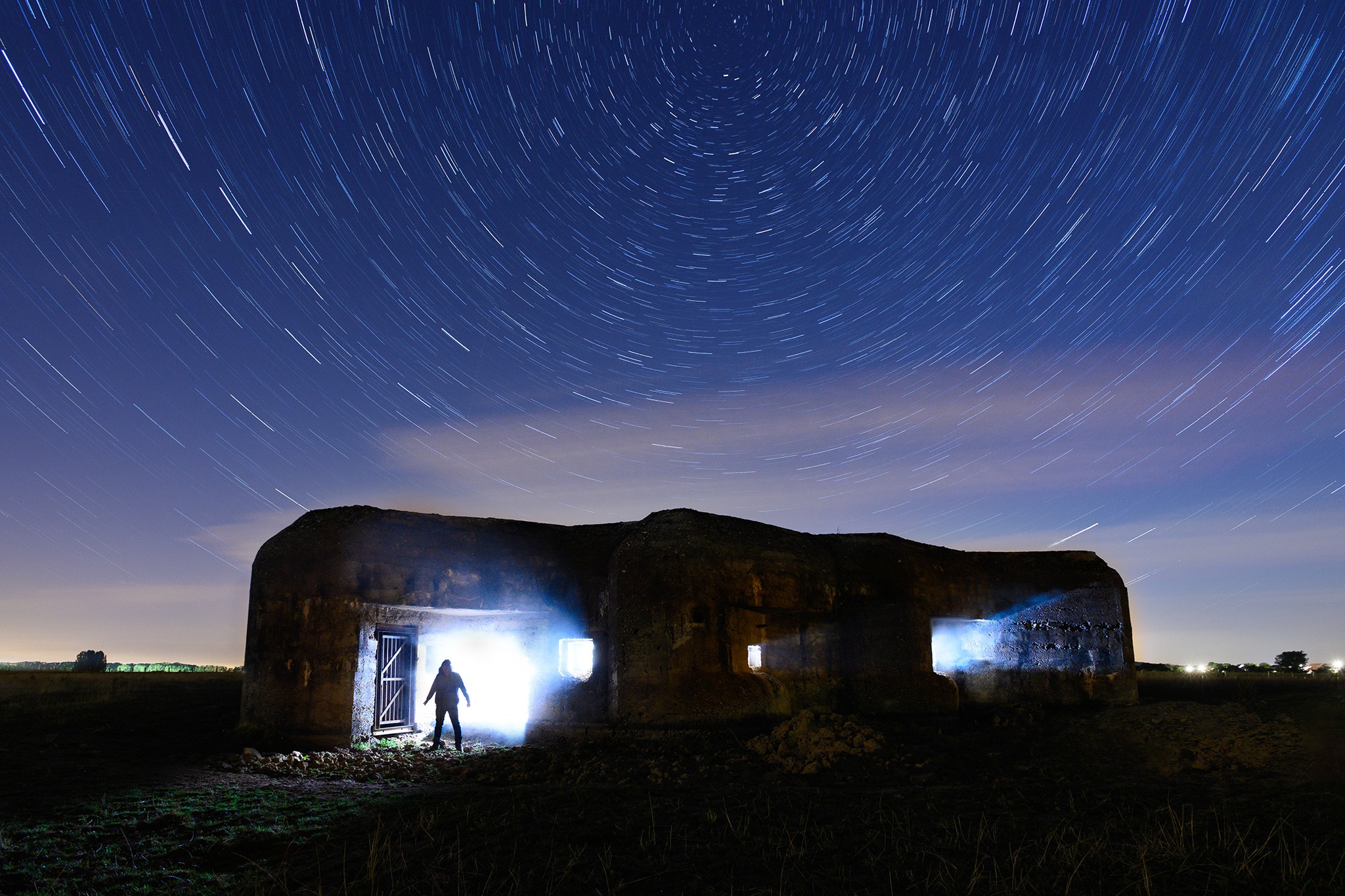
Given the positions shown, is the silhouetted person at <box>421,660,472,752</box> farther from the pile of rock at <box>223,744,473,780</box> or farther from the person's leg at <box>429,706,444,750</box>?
the pile of rock at <box>223,744,473,780</box>

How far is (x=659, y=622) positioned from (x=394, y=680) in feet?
18.1

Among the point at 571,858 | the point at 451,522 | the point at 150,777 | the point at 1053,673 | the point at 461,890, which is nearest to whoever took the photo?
the point at 461,890

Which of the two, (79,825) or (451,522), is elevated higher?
(451,522)

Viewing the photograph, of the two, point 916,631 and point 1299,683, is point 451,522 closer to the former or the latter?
point 916,631

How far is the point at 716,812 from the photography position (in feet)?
25.9

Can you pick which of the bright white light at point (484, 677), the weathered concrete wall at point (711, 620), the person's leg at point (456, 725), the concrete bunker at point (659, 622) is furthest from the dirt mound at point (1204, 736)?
the bright white light at point (484, 677)

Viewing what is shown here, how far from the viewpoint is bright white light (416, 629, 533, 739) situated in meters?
16.5

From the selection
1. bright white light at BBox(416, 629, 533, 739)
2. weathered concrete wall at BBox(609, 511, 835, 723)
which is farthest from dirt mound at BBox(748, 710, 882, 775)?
bright white light at BBox(416, 629, 533, 739)

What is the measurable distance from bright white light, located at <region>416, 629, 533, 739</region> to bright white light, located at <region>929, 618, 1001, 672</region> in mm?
8456

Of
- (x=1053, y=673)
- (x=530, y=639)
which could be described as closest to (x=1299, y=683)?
(x=1053, y=673)

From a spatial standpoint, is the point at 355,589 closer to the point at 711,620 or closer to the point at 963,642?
the point at 711,620

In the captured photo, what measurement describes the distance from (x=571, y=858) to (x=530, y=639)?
9628 mm

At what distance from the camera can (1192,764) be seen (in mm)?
11117

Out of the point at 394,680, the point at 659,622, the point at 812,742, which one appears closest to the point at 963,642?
the point at 812,742
